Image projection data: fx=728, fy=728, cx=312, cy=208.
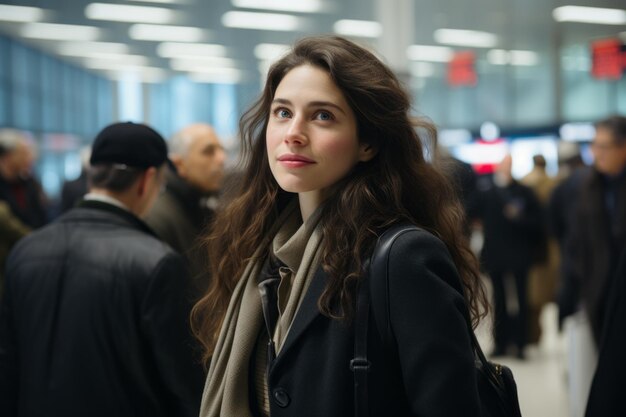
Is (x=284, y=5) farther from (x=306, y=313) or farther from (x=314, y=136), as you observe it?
(x=306, y=313)

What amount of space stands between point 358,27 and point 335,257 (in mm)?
7191

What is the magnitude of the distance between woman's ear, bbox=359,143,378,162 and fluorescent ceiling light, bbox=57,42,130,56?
254 inches

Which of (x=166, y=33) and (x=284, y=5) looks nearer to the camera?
(x=166, y=33)

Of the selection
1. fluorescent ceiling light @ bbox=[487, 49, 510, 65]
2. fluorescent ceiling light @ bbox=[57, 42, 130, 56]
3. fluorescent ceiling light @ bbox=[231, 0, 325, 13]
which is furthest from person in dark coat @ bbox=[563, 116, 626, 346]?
fluorescent ceiling light @ bbox=[487, 49, 510, 65]

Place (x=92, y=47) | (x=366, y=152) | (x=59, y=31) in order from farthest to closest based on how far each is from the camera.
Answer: (x=92, y=47)
(x=59, y=31)
(x=366, y=152)

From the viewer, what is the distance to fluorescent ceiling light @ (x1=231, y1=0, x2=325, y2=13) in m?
7.91

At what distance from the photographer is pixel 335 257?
158 centimetres

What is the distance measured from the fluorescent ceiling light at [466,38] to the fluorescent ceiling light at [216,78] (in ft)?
12.7

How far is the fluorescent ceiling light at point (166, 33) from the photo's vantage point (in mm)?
7477

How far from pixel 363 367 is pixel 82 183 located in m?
4.47

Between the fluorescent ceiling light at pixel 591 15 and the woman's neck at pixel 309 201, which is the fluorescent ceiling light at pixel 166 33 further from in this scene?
the woman's neck at pixel 309 201

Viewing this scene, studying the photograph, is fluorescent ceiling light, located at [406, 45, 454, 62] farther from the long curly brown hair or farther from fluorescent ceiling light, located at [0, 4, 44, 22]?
the long curly brown hair

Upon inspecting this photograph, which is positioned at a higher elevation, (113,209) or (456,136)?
(456,136)

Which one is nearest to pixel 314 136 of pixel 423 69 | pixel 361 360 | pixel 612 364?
pixel 361 360
